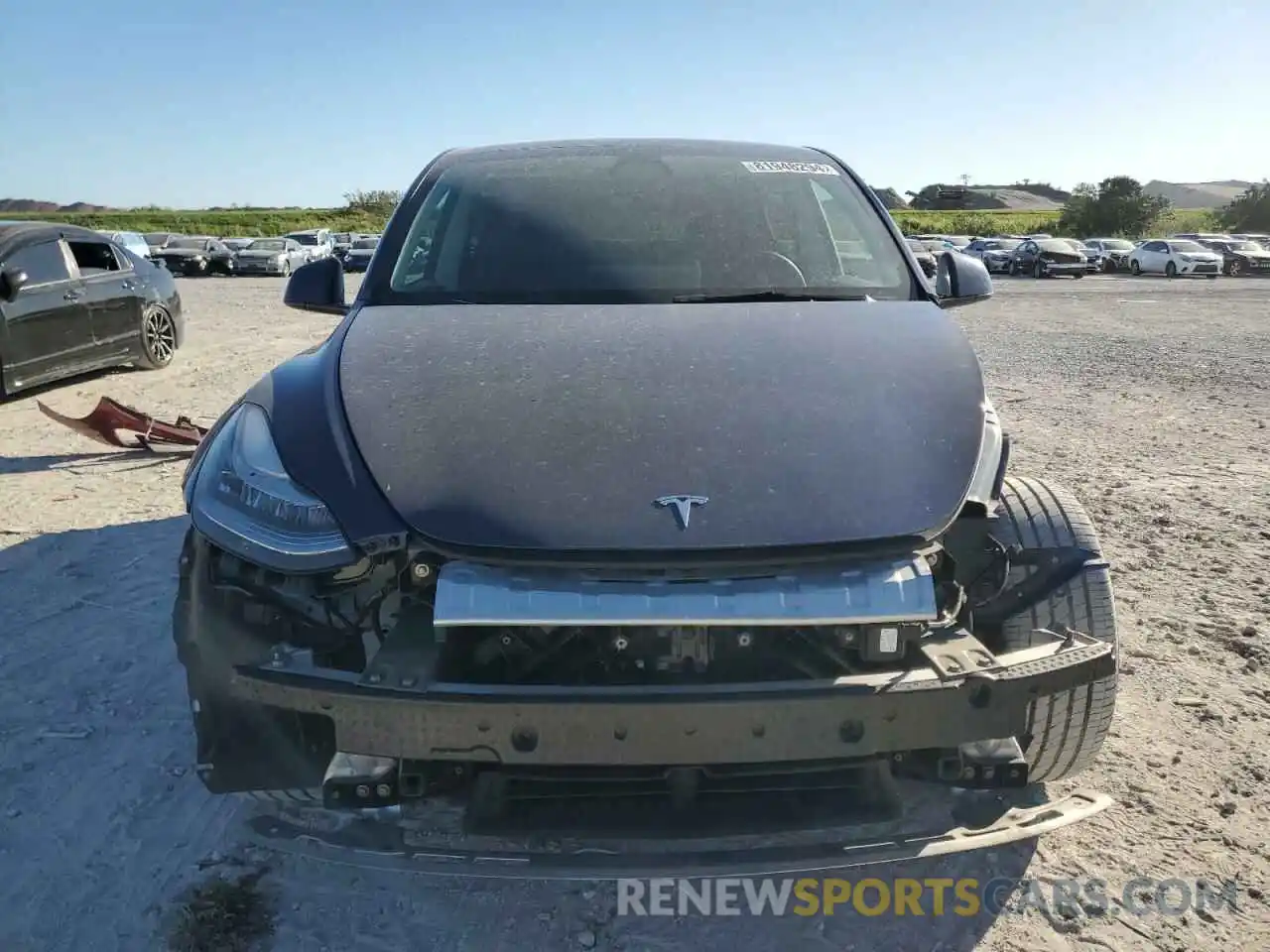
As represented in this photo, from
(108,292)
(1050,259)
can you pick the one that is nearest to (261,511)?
→ (108,292)

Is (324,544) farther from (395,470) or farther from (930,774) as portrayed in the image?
(930,774)

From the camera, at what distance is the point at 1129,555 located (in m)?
4.54

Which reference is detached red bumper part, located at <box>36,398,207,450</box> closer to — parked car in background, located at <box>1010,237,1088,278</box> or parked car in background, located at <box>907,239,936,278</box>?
parked car in background, located at <box>907,239,936,278</box>

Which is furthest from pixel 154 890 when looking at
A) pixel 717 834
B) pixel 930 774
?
pixel 930 774

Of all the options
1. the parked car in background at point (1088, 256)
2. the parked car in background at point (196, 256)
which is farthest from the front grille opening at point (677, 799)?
the parked car in background at point (1088, 256)

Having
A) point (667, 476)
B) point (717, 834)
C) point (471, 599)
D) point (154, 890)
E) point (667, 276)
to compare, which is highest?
point (667, 276)

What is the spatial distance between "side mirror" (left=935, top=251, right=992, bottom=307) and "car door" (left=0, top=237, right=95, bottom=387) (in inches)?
294

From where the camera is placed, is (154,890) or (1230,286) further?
(1230,286)

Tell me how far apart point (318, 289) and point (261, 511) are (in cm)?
150

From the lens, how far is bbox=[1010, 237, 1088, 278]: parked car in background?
1296 inches

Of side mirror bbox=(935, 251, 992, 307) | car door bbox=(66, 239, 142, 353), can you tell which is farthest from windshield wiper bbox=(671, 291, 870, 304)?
car door bbox=(66, 239, 142, 353)

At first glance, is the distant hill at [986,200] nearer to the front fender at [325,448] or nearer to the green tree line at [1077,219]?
the green tree line at [1077,219]

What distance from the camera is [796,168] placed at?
3623 mm

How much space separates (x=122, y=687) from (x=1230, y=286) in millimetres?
30930
